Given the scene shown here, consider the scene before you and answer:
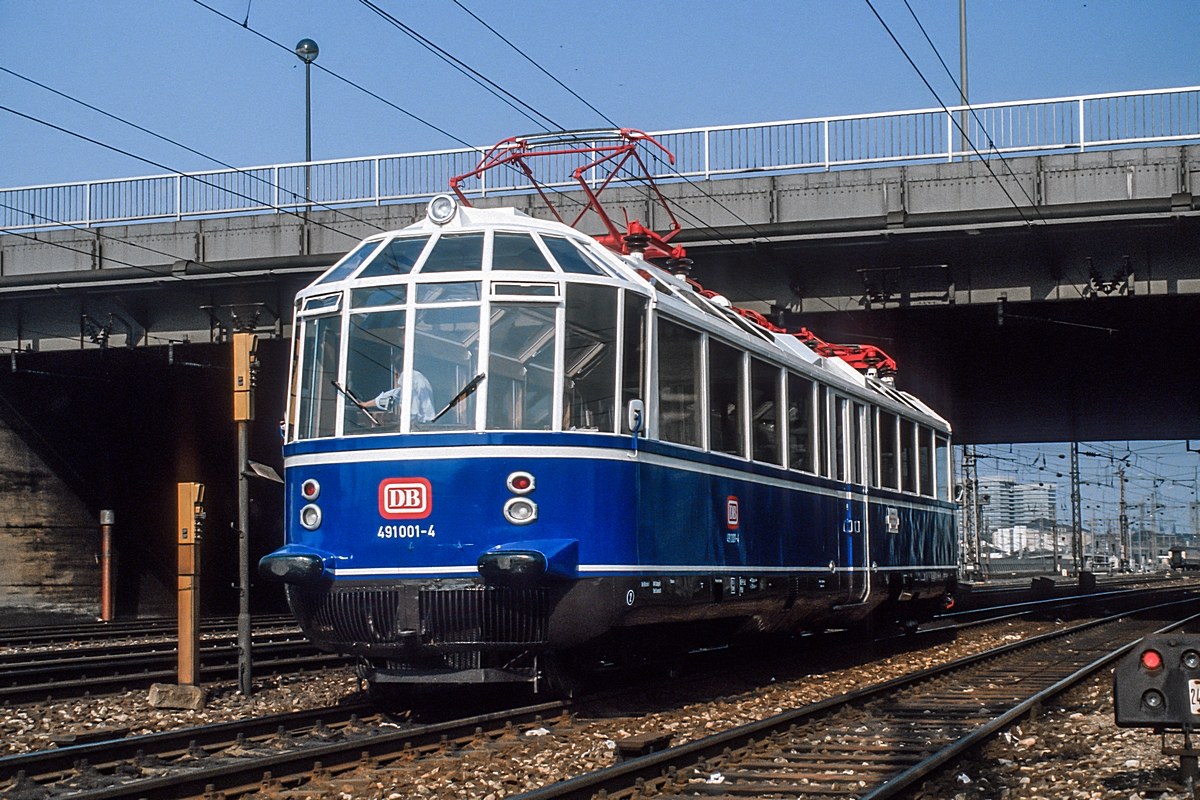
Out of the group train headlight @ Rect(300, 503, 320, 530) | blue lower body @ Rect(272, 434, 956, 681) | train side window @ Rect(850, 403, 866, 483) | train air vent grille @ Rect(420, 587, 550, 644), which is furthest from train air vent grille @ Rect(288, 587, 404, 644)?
train side window @ Rect(850, 403, 866, 483)

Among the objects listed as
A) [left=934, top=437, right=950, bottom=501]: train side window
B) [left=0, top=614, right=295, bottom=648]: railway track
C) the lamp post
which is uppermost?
the lamp post

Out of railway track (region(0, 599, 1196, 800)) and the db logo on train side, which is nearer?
railway track (region(0, 599, 1196, 800))

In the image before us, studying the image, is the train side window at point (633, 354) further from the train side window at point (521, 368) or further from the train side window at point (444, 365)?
the train side window at point (444, 365)

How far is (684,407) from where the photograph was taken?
10484mm

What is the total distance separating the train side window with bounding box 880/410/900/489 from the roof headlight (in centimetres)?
730

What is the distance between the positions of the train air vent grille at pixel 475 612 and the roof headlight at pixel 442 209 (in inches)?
111

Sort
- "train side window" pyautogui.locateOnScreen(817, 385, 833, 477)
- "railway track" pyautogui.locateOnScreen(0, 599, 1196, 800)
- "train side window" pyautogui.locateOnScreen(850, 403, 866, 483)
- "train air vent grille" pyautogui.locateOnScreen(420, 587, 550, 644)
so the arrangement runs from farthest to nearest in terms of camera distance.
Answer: "train side window" pyautogui.locateOnScreen(850, 403, 866, 483) → "train side window" pyautogui.locateOnScreen(817, 385, 833, 477) → "train air vent grille" pyautogui.locateOnScreen(420, 587, 550, 644) → "railway track" pyautogui.locateOnScreen(0, 599, 1196, 800)

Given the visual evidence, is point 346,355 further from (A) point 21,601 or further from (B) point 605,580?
(A) point 21,601

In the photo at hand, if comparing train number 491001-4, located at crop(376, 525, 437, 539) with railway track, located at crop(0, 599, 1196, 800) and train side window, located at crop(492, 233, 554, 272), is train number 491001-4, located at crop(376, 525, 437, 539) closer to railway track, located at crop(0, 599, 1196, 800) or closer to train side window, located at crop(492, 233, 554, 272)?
railway track, located at crop(0, 599, 1196, 800)

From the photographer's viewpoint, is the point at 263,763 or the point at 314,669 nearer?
the point at 263,763

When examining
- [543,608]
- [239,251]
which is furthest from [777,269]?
[543,608]

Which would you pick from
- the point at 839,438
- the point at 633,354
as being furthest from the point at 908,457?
the point at 633,354

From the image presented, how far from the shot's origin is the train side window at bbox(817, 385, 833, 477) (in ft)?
44.4

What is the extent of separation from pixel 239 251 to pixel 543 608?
46.5 ft
